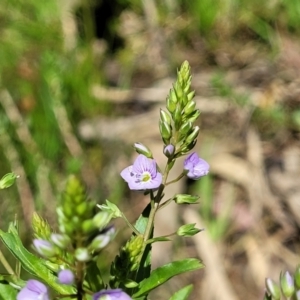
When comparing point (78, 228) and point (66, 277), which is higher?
point (78, 228)

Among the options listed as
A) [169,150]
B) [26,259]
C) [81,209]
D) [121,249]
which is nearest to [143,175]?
[169,150]

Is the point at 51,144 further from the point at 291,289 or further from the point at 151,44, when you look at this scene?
the point at 291,289

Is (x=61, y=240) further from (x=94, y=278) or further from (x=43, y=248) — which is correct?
(x=94, y=278)

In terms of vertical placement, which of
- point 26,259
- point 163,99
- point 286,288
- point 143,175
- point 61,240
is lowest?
point 163,99

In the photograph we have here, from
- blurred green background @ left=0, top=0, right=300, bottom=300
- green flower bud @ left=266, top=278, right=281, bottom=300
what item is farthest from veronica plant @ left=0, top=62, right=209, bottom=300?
blurred green background @ left=0, top=0, right=300, bottom=300

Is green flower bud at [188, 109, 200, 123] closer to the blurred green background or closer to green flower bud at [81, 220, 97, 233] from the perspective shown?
green flower bud at [81, 220, 97, 233]
